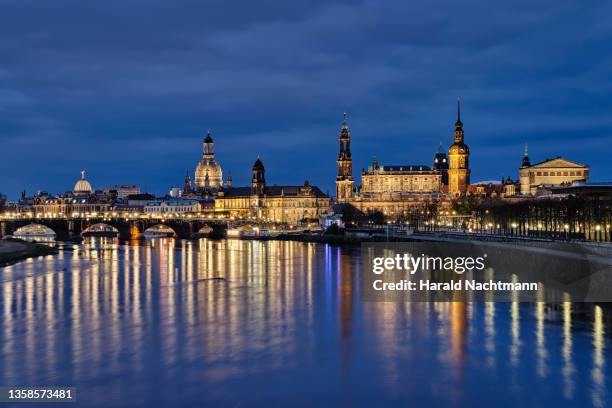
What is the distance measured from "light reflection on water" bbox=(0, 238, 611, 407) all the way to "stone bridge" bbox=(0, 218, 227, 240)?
208 feet

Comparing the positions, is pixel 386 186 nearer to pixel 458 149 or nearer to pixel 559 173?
pixel 458 149

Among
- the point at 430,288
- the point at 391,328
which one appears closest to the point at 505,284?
the point at 430,288

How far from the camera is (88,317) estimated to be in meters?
33.2

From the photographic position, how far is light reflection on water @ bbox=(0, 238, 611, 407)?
69.9 ft

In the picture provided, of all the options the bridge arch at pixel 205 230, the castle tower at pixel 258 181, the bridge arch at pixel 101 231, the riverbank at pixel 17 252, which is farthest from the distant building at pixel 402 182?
the riverbank at pixel 17 252

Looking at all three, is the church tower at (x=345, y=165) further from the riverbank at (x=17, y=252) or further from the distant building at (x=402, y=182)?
the riverbank at (x=17, y=252)

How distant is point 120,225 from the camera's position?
121062mm

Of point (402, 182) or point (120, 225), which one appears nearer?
point (120, 225)

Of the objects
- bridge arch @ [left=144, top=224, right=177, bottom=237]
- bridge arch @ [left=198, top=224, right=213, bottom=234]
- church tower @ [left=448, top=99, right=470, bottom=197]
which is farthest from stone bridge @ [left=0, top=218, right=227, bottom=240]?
church tower @ [left=448, top=99, right=470, bottom=197]

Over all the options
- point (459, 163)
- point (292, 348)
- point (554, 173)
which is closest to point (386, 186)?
point (459, 163)

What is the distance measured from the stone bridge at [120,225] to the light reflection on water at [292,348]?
63.4 metres

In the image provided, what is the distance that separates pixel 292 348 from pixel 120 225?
325 ft

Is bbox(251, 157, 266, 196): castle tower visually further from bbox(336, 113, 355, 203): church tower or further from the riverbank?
the riverbank

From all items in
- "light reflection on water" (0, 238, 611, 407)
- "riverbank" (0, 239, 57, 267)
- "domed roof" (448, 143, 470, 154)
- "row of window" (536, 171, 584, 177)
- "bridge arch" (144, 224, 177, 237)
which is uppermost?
"domed roof" (448, 143, 470, 154)
